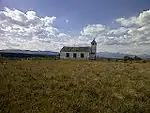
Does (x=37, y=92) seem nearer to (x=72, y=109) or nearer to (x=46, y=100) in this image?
(x=46, y=100)

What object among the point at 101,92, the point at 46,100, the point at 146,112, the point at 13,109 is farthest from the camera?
the point at 101,92

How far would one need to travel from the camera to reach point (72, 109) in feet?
30.1

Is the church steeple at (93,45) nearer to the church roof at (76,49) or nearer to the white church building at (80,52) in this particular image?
the white church building at (80,52)

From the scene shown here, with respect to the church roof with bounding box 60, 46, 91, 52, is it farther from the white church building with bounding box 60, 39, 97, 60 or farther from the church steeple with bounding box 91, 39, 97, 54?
the church steeple with bounding box 91, 39, 97, 54

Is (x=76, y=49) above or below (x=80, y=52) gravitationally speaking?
above

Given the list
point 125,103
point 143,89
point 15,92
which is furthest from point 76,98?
point 143,89

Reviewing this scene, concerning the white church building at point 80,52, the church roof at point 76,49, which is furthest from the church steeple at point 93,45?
the church roof at point 76,49

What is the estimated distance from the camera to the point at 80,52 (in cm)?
8388

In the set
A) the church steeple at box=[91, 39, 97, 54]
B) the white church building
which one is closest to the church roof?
the white church building

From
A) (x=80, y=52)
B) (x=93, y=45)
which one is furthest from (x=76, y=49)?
(x=93, y=45)

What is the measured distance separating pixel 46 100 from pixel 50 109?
149cm

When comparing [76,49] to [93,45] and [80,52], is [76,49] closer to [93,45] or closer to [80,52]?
[80,52]

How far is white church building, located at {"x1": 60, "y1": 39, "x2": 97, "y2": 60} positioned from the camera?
83.5 meters

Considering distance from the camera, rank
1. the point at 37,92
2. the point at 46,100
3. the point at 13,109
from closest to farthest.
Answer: the point at 13,109 < the point at 46,100 < the point at 37,92
